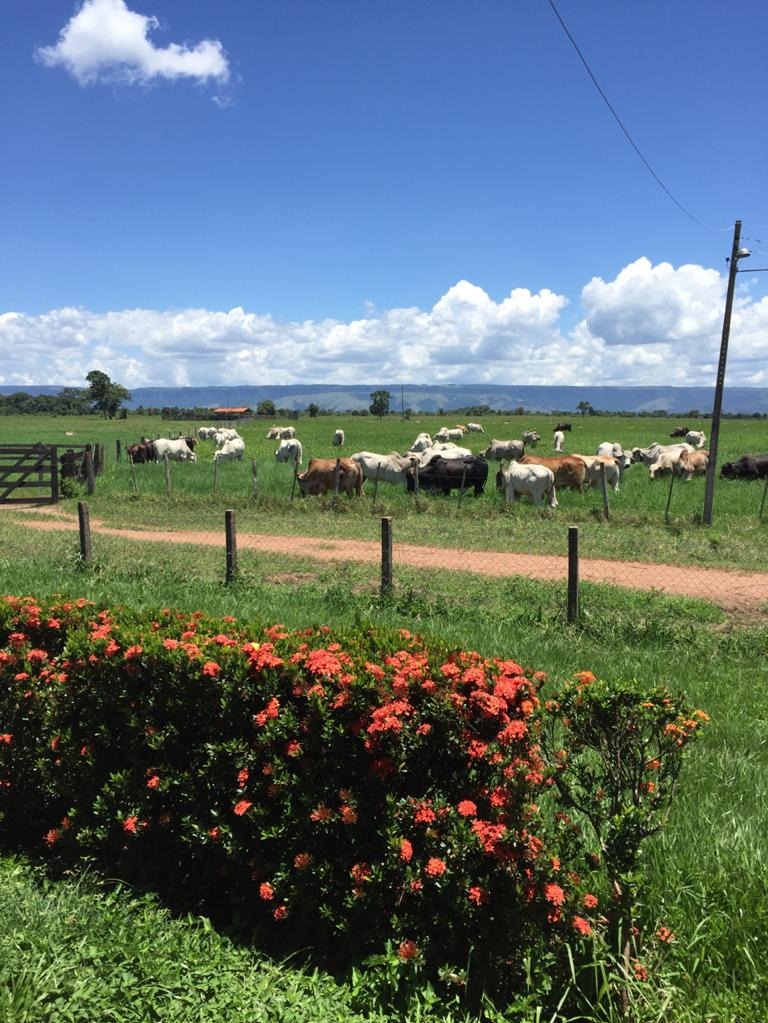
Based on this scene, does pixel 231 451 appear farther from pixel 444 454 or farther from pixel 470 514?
pixel 470 514

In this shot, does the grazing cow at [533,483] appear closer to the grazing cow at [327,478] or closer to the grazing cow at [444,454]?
the grazing cow at [444,454]

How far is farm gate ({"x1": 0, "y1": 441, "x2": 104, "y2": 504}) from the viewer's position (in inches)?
964

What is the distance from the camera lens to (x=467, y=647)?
8320 mm

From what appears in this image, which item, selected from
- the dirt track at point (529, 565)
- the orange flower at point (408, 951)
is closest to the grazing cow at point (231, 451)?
the dirt track at point (529, 565)

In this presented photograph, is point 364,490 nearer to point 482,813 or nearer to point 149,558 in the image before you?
point 149,558

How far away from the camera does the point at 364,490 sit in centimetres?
2689

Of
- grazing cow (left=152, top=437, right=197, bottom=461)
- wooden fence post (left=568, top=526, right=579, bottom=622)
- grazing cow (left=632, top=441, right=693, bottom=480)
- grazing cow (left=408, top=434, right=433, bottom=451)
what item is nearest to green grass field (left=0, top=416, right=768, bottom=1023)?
wooden fence post (left=568, top=526, right=579, bottom=622)

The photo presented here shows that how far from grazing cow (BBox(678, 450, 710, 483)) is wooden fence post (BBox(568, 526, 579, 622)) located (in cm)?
2290

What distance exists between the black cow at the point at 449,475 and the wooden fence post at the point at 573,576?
16196mm

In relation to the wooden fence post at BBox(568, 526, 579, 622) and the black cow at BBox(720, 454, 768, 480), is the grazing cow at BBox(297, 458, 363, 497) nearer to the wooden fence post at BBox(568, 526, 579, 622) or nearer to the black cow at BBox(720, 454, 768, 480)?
the wooden fence post at BBox(568, 526, 579, 622)

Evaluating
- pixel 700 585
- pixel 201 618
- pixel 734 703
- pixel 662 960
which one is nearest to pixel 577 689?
pixel 662 960

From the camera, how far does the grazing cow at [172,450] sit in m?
38.3

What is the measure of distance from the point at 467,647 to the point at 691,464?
87.1 feet

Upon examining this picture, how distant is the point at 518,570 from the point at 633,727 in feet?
33.3
